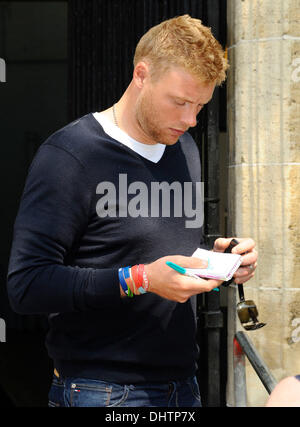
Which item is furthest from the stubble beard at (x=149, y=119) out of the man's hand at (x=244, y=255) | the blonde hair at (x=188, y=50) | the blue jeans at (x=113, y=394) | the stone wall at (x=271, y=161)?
the stone wall at (x=271, y=161)

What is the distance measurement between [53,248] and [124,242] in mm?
230

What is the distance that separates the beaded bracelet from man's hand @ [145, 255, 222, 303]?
2 cm

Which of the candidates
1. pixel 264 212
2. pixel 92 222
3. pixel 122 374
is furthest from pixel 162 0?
pixel 122 374

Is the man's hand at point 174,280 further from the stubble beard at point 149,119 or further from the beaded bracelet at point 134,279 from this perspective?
the stubble beard at point 149,119

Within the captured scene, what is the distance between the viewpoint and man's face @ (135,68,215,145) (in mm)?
2010

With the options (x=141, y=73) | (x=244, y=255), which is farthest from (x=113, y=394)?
(x=141, y=73)

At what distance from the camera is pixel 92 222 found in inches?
75.4

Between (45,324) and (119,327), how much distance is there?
8291 mm

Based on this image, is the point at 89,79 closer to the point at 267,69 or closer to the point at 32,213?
the point at 267,69

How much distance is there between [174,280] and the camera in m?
1.79

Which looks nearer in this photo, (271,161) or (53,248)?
(53,248)

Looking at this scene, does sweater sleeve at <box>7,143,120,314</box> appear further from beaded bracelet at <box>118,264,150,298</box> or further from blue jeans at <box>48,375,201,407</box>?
blue jeans at <box>48,375,201,407</box>

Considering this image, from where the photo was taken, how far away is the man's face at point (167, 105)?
2.01 m

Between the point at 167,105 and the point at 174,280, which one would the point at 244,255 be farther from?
the point at 167,105
